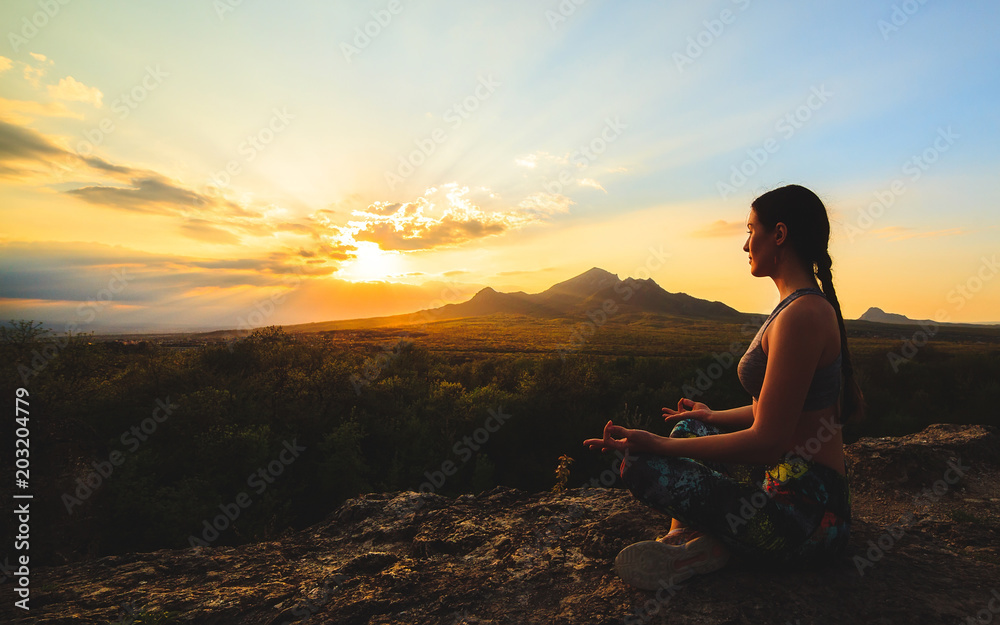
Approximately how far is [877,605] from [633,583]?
1.33 metres

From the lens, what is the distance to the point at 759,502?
230 cm

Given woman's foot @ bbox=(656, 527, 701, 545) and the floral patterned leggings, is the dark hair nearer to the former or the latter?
the floral patterned leggings

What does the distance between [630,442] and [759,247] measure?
144 cm

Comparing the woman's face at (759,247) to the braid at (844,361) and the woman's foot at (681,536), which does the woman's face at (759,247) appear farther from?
the woman's foot at (681,536)

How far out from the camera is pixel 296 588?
10.6 feet

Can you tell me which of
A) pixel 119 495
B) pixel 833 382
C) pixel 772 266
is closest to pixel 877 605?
pixel 833 382

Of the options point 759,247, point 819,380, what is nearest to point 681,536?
point 819,380

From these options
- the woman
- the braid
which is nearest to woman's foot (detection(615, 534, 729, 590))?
the woman

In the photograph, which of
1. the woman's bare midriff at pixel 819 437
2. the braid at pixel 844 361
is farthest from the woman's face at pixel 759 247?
the woman's bare midriff at pixel 819 437

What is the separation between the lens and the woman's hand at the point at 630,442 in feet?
7.69

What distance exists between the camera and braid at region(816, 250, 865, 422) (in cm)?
246

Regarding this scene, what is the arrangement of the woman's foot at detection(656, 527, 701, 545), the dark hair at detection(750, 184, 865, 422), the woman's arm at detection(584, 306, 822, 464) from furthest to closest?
the woman's foot at detection(656, 527, 701, 545)
the dark hair at detection(750, 184, 865, 422)
the woman's arm at detection(584, 306, 822, 464)

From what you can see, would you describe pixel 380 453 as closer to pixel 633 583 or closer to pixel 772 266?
pixel 633 583

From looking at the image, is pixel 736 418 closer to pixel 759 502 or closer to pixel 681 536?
pixel 759 502
